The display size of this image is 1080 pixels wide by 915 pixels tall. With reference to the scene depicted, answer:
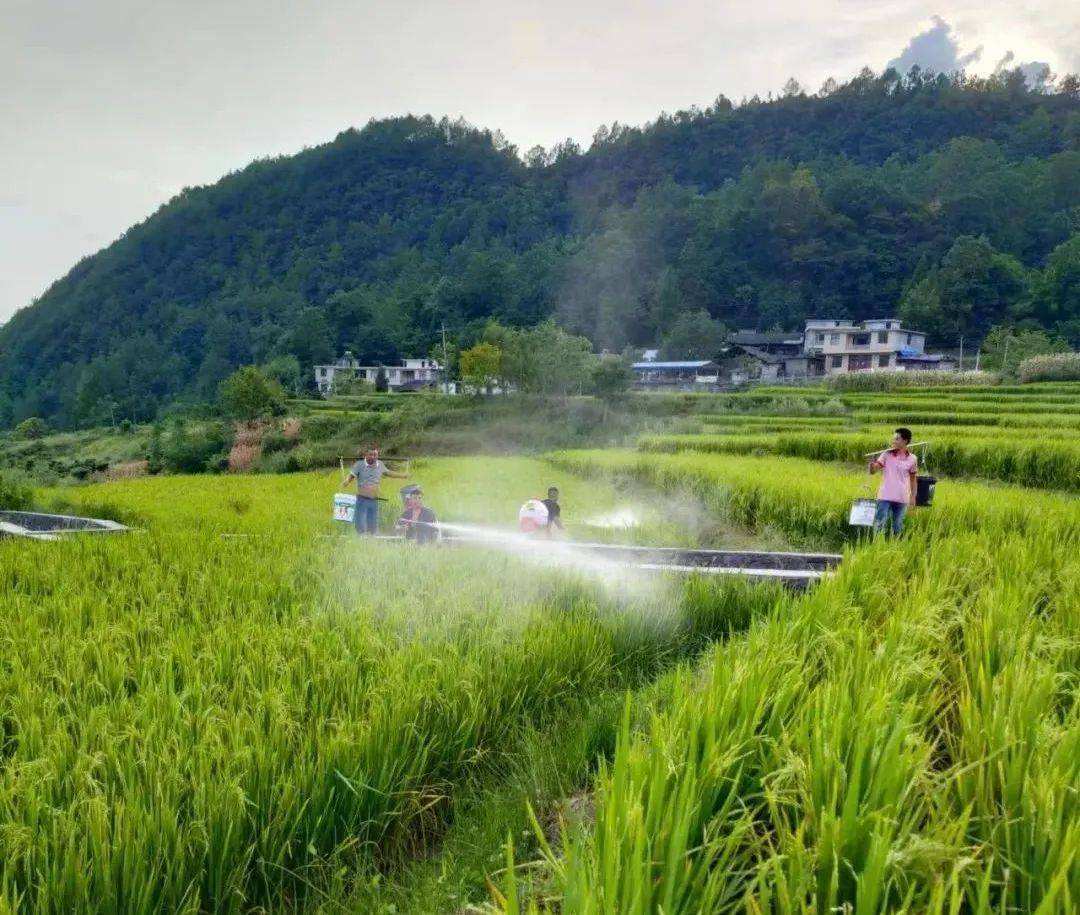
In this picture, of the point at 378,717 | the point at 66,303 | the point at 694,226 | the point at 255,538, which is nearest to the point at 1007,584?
the point at 378,717

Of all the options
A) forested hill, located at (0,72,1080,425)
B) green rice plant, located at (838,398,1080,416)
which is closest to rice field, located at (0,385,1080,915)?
green rice plant, located at (838,398,1080,416)

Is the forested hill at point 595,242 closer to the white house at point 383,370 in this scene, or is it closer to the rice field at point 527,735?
the white house at point 383,370

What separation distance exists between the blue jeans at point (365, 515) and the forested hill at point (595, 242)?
4510 cm

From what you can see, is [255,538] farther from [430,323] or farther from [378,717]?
[430,323]

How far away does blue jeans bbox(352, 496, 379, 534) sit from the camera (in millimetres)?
7551

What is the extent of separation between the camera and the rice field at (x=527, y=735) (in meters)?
1.42

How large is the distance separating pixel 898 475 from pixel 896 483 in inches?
3.2

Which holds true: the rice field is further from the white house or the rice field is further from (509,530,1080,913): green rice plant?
the white house

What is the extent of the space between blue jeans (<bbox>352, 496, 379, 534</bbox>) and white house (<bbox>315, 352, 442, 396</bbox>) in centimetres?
4842

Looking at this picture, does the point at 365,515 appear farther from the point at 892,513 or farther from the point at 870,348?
the point at 870,348

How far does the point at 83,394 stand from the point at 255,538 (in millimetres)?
67090

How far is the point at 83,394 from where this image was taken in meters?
60.1

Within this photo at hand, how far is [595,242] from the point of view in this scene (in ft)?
218

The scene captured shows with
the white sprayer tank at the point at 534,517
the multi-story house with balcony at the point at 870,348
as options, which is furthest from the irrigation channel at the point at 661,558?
the multi-story house with balcony at the point at 870,348
